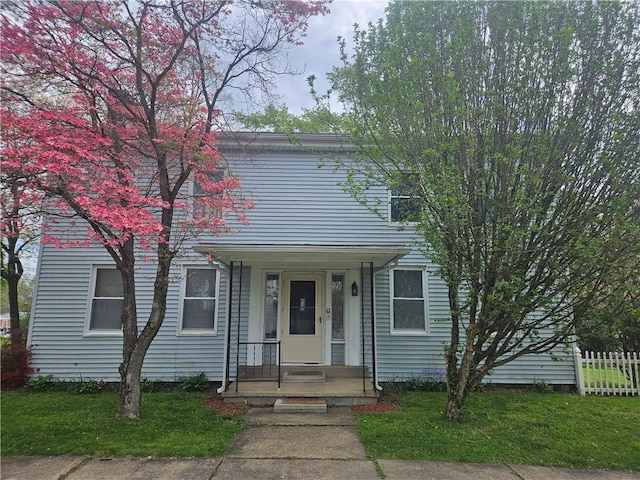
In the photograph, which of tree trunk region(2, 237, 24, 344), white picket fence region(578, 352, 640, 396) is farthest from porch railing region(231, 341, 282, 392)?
white picket fence region(578, 352, 640, 396)

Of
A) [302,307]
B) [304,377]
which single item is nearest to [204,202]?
[302,307]

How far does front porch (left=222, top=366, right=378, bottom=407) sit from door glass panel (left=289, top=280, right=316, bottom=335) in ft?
2.88

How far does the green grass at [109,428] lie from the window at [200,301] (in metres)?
1.87

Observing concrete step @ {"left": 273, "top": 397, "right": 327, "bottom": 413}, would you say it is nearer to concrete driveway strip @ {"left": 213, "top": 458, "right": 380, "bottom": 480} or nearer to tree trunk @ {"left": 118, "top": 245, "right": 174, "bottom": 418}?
concrete driveway strip @ {"left": 213, "top": 458, "right": 380, "bottom": 480}

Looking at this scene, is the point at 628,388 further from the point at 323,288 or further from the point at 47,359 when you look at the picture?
the point at 47,359

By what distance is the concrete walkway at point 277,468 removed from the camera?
13.1 ft

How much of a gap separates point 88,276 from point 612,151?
1042cm

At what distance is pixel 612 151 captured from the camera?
484 centimetres

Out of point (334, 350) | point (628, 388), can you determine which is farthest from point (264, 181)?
point (628, 388)

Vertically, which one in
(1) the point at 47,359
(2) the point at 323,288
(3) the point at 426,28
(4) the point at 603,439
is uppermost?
→ (3) the point at 426,28

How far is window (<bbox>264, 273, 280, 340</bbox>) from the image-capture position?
333 inches

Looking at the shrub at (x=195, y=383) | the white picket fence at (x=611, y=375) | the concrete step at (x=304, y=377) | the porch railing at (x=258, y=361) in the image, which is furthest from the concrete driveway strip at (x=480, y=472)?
the shrub at (x=195, y=383)

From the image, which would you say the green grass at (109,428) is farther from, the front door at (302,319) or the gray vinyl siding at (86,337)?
the front door at (302,319)

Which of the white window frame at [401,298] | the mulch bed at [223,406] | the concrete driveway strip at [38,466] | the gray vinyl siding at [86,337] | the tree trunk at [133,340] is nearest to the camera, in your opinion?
the concrete driveway strip at [38,466]
